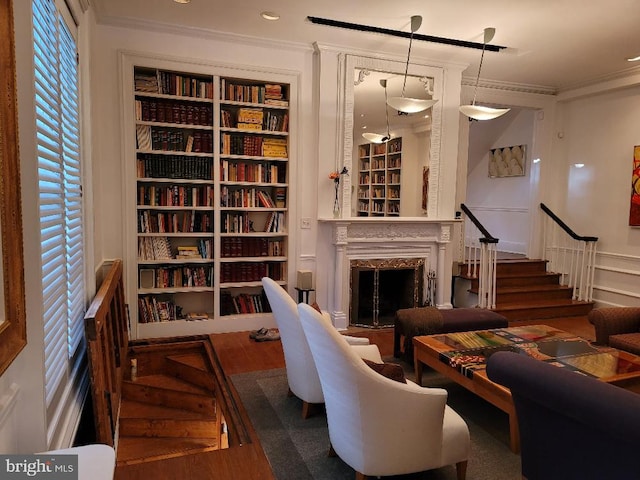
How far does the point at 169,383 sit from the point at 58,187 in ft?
7.90

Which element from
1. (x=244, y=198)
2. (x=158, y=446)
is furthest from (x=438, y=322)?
(x=158, y=446)

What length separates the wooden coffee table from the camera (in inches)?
96.5

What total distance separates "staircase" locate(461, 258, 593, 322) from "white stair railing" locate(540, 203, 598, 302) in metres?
0.13

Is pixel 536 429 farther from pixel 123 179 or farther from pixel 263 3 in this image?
pixel 123 179

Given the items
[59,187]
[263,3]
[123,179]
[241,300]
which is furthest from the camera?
[241,300]

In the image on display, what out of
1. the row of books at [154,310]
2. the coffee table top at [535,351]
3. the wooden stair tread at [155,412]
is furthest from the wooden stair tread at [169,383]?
the coffee table top at [535,351]

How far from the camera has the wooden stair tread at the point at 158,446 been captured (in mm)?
3574

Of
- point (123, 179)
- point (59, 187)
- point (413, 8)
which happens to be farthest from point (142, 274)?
point (413, 8)

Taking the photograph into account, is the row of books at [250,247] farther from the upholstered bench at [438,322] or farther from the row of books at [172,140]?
the upholstered bench at [438,322]

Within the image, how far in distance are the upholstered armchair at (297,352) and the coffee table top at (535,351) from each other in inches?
20.5

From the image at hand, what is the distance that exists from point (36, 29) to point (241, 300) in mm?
3342

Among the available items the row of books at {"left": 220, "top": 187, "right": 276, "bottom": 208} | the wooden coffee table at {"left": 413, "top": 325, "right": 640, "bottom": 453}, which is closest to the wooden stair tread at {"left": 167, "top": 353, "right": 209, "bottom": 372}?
the row of books at {"left": 220, "top": 187, "right": 276, "bottom": 208}

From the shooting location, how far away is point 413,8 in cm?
365

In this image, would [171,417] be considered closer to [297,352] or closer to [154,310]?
[154,310]
